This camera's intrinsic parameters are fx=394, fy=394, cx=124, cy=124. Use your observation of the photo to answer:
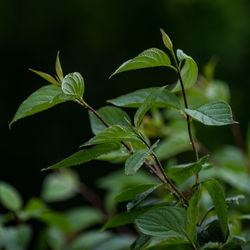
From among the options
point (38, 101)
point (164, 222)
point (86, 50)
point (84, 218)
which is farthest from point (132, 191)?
point (86, 50)

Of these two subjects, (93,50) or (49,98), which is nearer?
(49,98)

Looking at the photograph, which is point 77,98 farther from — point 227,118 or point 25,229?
point 25,229

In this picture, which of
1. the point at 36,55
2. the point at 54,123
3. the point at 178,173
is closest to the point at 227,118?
the point at 178,173

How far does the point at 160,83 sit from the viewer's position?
2723 mm

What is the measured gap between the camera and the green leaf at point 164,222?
19.2 inches

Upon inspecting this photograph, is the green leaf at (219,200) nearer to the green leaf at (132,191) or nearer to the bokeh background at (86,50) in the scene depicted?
the green leaf at (132,191)

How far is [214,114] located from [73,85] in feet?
0.58

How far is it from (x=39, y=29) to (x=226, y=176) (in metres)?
2.66

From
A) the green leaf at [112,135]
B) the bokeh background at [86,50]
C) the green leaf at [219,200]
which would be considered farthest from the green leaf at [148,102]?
the bokeh background at [86,50]

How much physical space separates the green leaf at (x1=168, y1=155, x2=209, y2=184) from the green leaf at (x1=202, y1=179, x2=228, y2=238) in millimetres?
24

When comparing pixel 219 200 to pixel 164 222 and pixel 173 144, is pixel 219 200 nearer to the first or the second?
pixel 164 222

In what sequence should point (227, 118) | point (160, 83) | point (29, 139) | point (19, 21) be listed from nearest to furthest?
point (227, 118) → point (160, 83) → point (29, 139) → point (19, 21)

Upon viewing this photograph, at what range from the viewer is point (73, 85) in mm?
475

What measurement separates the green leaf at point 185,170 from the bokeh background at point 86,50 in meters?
1.86
